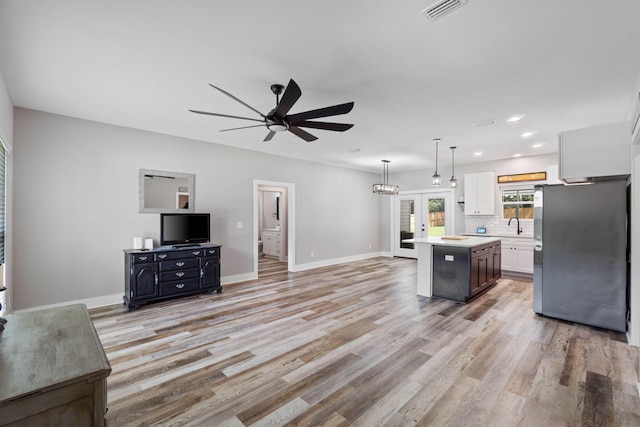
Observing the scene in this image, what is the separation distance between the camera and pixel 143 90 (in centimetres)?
323

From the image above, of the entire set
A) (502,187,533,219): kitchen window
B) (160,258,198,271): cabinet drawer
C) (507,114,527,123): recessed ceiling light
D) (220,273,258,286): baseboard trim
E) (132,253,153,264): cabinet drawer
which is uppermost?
(507,114,527,123): recessed ceiling light

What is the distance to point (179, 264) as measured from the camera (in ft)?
15.0

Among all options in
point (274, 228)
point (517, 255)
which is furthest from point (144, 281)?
point (517, 255)

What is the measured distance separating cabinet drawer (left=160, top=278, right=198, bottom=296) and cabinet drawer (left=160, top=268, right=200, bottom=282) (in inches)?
2.4

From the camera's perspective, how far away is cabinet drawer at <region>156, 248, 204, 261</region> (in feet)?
14.5

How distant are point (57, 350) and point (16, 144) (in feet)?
12.8

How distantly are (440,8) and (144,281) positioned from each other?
4725mm

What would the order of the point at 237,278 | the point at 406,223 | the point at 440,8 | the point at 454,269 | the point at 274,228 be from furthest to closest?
the point at 274,228 < the point at 406,223 < the point at 237,278 < the point at 454,269 < the point at 440,8

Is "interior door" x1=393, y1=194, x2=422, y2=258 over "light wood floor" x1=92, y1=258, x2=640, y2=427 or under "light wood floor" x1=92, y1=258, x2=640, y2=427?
over

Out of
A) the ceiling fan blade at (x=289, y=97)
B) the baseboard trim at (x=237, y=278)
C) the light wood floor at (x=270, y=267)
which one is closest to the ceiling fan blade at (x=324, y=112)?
the ceiling fan blade at (x=289, y=97)

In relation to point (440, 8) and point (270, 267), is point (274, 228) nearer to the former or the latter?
point (270, 267)

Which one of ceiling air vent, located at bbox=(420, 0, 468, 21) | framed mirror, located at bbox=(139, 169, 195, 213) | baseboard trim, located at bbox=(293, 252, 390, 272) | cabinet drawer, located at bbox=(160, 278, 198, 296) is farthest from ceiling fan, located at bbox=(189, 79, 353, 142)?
baseboard trim, located at bbox=(293, 252, 390, 272)

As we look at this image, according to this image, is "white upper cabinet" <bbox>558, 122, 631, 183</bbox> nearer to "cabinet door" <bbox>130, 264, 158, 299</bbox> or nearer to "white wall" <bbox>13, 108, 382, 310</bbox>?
"white wall" <bbox>13, 108, 382, 310</bbox>

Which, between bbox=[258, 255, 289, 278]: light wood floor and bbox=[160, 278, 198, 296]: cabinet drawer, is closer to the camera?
bbox=[160, 278, 198, 296]: cabinet drawer
